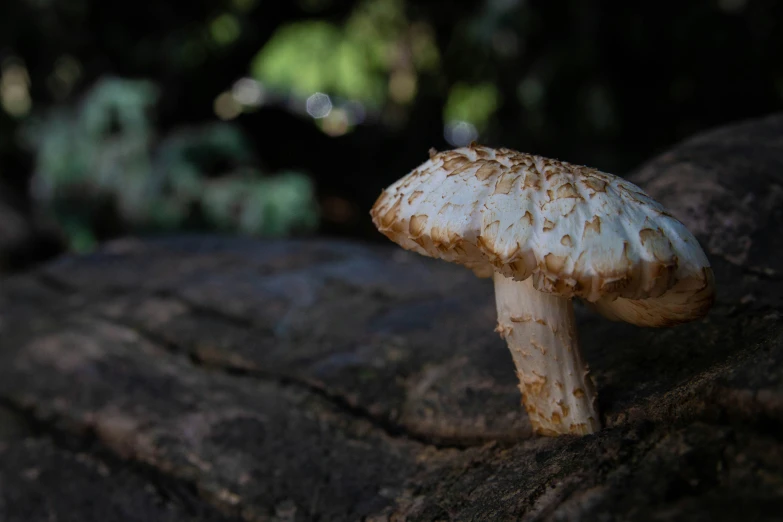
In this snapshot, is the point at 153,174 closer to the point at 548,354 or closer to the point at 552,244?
the point at 548,354

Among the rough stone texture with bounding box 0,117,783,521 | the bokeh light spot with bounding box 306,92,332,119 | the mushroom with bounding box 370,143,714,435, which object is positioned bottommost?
the rough stone texture with bounding box 0,117,783,521

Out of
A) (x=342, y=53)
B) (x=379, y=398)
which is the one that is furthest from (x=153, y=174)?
(x=379, y=398)

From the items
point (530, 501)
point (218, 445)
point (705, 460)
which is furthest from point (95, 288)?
point (705, 460)

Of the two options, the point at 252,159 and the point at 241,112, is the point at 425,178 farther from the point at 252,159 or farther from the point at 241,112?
the point at 241,112

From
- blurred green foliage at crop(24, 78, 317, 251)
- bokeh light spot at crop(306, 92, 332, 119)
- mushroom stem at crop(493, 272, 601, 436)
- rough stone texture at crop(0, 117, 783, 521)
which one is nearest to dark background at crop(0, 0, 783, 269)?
blurred green foliage at crop(24, 78, 317, 251)

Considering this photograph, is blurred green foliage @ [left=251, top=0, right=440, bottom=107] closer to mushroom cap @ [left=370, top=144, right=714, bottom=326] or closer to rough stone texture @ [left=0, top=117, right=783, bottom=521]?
rough stone texture @ [left=0, top=117, right=783, bottom=521]

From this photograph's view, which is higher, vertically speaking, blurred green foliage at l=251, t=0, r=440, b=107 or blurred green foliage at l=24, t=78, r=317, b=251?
blurred green foliage at l=251, t=0, r=440, b=107

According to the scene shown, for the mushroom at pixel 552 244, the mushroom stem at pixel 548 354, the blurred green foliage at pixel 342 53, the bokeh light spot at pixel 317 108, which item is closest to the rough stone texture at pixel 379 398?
the mushroom stem at pixel 548 354
